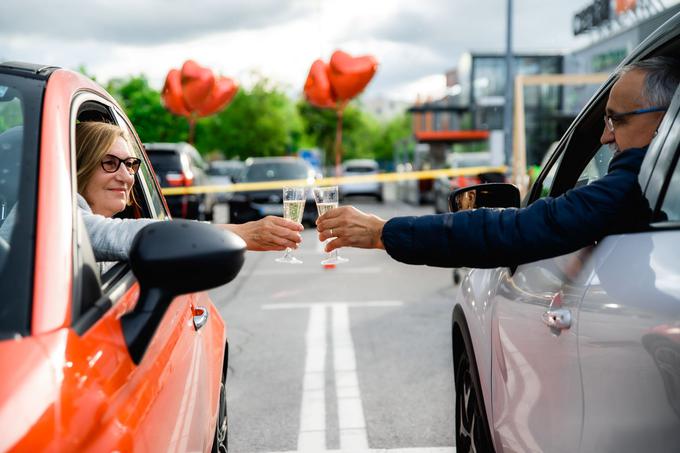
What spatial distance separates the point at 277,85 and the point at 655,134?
70.9 meters

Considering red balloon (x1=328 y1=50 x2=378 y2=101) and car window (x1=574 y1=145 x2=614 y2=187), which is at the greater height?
red balloon (x1=328 y1=50 x2=378 y2=101)

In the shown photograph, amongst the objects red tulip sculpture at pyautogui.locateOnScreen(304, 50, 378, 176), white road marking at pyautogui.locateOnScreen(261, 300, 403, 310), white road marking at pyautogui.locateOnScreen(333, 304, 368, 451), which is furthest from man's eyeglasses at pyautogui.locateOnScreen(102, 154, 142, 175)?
red tulip sculpture at pyautogui.locateOnScreen(304, 50, 378, 176)

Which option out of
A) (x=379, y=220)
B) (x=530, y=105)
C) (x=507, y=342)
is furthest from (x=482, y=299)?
(x=530, y=105)

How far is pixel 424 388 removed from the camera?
550cm

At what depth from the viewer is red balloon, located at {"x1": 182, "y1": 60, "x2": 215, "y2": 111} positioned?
591 inches

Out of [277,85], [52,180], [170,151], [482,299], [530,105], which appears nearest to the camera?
[52,180]

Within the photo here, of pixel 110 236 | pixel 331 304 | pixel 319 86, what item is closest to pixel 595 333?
pixel 110 236

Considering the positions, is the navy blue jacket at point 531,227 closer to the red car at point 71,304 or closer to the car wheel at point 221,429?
the red car at point 71,304

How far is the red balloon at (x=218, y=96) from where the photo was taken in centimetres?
1550

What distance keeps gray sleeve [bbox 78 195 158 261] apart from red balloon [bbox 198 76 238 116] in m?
13.4

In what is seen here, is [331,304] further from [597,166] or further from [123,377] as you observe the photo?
[123,377]

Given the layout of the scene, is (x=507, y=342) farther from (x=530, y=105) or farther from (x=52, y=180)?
(x=530, y=105)

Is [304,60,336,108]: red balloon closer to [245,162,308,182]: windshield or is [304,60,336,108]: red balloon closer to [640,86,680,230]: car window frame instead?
[245,162,308,182]: windshield

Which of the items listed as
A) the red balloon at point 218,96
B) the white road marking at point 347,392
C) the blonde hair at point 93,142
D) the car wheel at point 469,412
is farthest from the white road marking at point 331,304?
the red balloon at point 218,96
